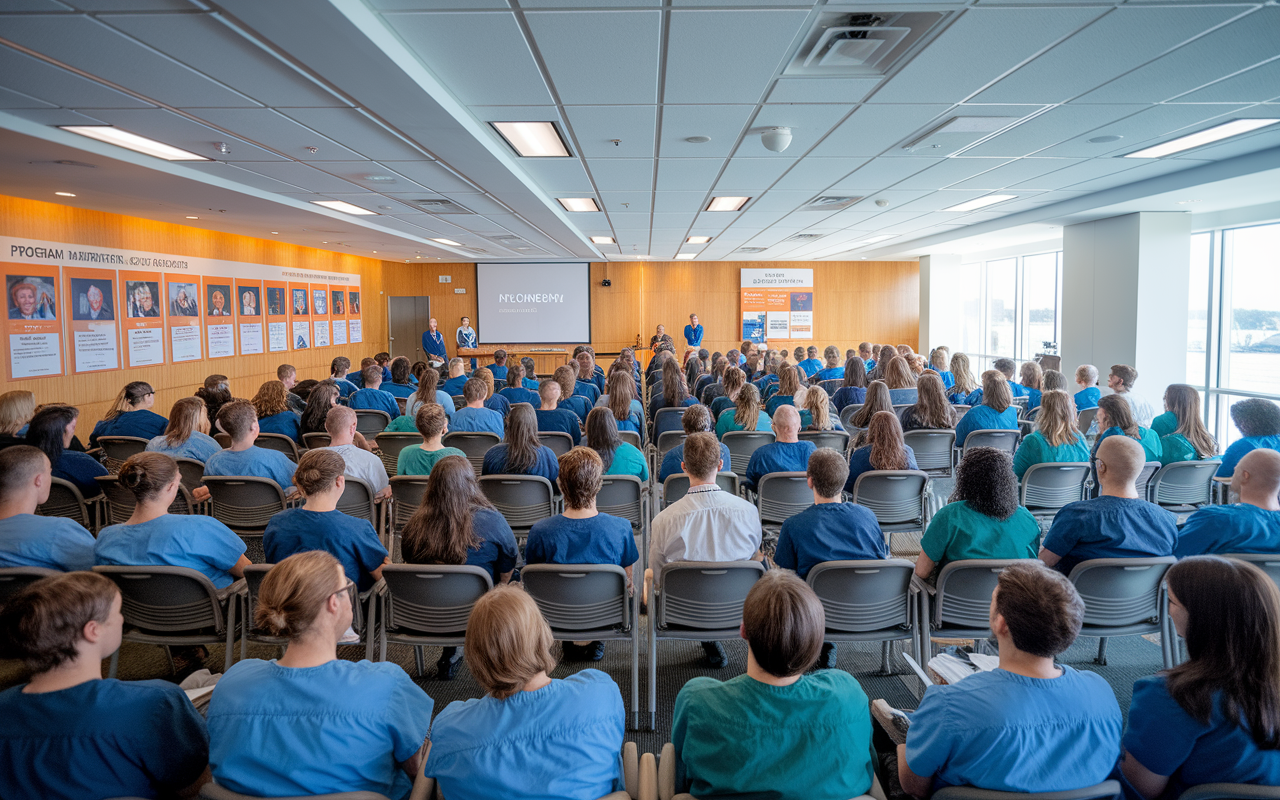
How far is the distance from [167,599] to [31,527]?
2.21ft

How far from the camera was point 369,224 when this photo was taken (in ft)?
34.9

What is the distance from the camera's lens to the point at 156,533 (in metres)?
2.95

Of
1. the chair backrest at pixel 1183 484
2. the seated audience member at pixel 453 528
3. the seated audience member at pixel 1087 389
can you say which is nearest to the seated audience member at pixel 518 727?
the seated audience member at pixel 453 528

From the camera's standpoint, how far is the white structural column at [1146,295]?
917 centimetres

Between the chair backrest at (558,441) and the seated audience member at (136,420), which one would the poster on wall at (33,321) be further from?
the chair backrest at (558,441)

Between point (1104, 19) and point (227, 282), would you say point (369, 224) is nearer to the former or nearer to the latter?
point (227, 282)

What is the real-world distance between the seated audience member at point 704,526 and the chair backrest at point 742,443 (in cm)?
208

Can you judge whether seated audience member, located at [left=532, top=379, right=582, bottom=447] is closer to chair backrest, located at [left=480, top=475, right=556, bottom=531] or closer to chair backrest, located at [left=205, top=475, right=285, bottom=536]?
chair backrest, located at [left=480, top=475, right=556, bottom=531]

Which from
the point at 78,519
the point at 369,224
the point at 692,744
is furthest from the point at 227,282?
the point at 692,744

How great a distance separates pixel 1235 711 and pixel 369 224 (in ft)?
36.8

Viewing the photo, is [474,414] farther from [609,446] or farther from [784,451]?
[784,451]

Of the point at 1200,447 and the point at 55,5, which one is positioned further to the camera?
the point at 1200,447

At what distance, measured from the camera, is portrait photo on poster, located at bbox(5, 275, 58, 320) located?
780cm

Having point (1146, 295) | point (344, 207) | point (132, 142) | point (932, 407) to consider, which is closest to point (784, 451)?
point (932, 407)
